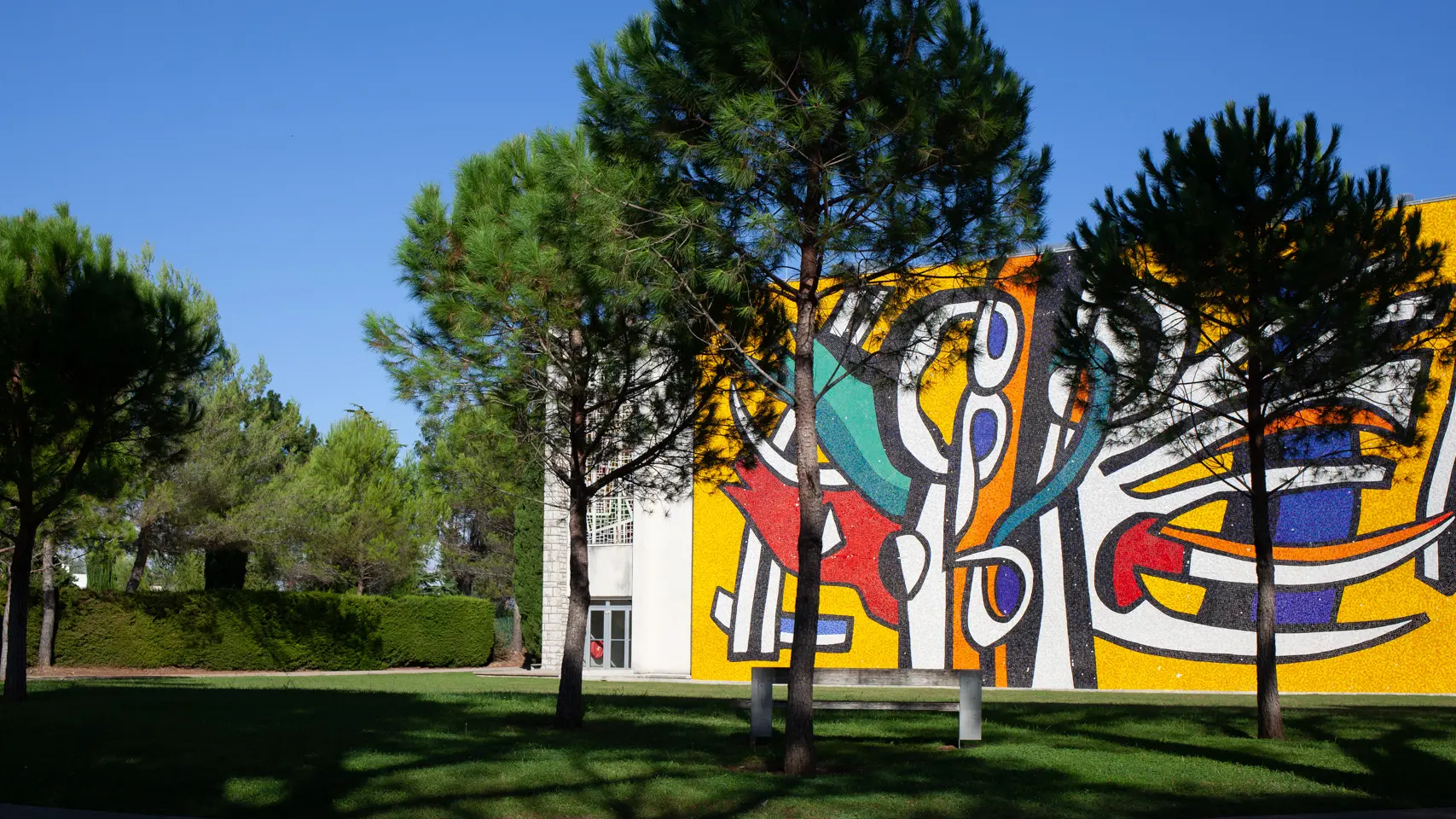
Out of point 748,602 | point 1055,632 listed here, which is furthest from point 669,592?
point 1055,632

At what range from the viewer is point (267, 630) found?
33.0 m

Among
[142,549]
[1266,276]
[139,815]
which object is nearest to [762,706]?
[139,815]

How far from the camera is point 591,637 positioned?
3198cm

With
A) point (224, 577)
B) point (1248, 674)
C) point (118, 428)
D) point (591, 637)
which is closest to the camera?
point (118, 428)

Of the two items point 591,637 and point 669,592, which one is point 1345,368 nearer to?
point 669,592

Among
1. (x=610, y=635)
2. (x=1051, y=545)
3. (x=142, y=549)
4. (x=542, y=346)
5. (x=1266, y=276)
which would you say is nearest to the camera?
(x=1266, y=276)

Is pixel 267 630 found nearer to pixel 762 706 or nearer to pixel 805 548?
pixel 762 706

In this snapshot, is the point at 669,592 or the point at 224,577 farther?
the point at 224,577

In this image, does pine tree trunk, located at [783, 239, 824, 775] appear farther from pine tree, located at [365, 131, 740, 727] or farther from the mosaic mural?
the mosaic mural

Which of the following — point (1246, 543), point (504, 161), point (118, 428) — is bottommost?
point (1246, 543)

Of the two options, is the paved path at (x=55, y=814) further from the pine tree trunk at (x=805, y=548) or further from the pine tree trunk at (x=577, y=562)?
the pine tree trunk at (x=577, y=562)

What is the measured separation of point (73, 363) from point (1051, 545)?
17.7 m

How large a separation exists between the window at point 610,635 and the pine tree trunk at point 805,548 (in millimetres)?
22366

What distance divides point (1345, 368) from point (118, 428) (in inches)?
559
